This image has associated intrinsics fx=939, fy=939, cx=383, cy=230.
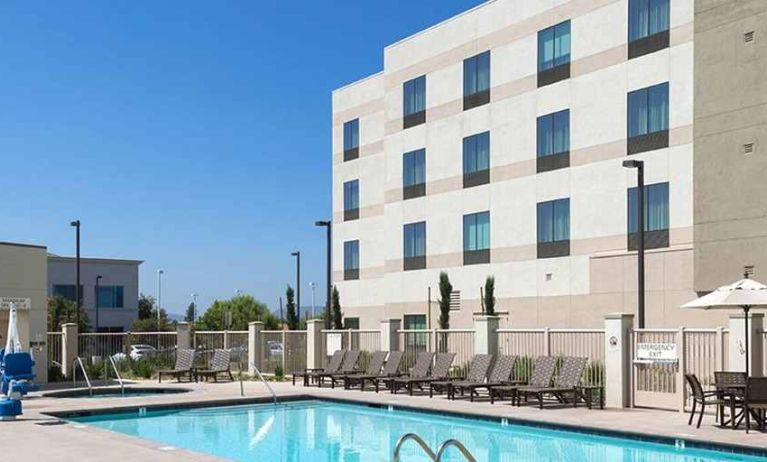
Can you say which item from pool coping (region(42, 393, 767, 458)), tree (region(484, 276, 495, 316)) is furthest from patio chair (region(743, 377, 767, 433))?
tree (region(484, 276, 495, 316))

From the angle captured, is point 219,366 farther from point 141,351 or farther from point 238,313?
point 238,313

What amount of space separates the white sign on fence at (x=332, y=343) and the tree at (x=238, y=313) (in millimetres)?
49181

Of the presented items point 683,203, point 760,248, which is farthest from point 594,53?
point 760,248

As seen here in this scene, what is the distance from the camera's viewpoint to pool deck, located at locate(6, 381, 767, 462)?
12.9 meters

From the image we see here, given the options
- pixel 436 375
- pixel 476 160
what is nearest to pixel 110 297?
pixel 476 160

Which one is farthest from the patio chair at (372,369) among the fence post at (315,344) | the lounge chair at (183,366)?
the lounge chair at (183,366)

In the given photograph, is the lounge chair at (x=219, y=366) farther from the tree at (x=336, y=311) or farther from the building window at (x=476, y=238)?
the tree at (x=336, y=311)

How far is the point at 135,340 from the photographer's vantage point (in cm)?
3328

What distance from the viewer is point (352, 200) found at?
160 feet

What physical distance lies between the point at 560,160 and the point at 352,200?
16055 mm

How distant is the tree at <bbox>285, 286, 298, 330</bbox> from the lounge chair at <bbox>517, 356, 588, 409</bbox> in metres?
27.1

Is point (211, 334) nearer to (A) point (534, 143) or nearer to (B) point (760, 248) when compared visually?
(A) point (534, 143)

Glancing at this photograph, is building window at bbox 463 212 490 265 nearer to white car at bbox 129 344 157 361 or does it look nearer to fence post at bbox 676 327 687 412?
white car at bbox 129 344 157 361

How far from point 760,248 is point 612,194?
22.1 ft
